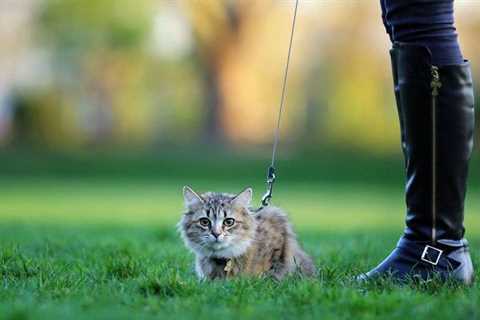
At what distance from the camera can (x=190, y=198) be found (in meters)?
4.88

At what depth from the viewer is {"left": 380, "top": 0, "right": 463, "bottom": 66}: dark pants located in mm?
4109

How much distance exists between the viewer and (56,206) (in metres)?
15.5

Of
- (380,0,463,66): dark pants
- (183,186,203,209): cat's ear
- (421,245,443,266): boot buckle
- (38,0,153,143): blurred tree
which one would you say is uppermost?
(38,0,153,143): blurred tree

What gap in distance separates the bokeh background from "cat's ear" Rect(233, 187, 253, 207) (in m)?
6.95

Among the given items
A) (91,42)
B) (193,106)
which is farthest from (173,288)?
(193,106)

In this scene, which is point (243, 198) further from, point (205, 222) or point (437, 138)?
point (437, 138)

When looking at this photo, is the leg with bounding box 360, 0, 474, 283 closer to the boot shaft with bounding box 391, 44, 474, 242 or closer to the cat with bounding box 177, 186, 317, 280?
the boot shaft with bounding box 391, 44, 474, 242

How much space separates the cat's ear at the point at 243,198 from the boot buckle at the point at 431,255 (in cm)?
108

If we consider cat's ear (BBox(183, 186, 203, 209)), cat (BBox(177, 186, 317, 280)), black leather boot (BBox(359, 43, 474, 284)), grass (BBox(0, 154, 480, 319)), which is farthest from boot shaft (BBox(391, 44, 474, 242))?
cat's ear (BBox(183, 186, 203, 209))

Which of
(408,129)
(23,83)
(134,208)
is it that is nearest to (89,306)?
(408,129)

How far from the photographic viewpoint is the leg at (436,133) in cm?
409

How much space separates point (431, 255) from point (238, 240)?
1.01m

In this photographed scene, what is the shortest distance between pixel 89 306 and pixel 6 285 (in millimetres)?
723

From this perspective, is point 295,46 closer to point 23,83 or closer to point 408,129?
point 23,83
